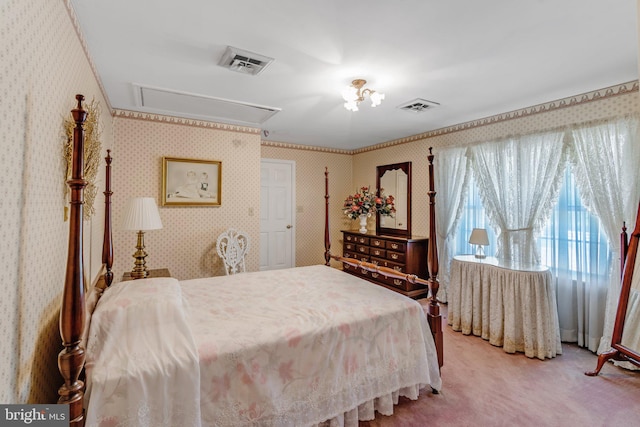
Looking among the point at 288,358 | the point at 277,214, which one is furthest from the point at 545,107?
the point at 277,214

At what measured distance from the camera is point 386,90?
2873 millimetres

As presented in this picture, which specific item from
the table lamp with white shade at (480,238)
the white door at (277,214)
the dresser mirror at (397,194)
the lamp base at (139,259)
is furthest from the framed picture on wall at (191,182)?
the table lamp with white shade at (480,238)

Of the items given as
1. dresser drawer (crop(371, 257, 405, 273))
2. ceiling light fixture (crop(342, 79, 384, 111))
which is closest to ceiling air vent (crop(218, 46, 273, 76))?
ceiling light fixture (crop(342, 79, 384, 111))

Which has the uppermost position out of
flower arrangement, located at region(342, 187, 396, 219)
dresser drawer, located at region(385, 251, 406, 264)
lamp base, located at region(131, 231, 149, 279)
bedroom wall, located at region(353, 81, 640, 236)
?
bedroom wall, located at region(353, 81, 640, 236)

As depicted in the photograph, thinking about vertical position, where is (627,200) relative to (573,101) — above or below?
below

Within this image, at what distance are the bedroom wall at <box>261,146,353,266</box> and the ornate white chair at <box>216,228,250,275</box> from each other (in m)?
1.53

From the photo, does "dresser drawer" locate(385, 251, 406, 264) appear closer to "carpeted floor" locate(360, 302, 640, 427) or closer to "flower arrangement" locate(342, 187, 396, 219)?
"flower arrangement" locate(342, 187, 396, 219)

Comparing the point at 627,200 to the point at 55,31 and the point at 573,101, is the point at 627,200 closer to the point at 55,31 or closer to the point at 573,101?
the point at 573,101

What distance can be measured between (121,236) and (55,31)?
2630 mm

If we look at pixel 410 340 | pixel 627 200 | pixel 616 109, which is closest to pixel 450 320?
pixel 410 340

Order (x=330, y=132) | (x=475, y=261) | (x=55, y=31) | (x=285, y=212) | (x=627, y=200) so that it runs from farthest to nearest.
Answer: (x=285, y=212) < (x=330, y=132) < (x=475, y=261) < (x=627, y=200) < (x=55, y=31)

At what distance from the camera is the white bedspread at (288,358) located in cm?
137

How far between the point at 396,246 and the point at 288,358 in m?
3.13

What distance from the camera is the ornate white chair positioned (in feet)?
13.0
